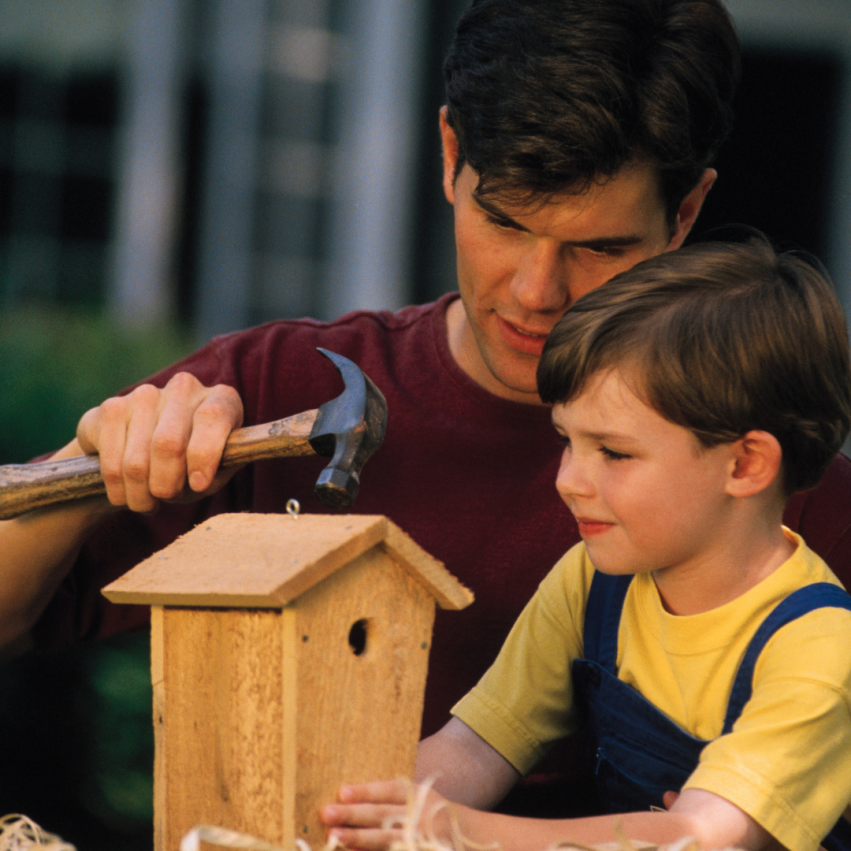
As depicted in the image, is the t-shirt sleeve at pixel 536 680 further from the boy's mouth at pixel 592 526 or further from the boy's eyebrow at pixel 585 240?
the boy's eyebrow at pixel 585 240

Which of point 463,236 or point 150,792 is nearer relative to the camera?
point 463,236

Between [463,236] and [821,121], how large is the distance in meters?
5.27

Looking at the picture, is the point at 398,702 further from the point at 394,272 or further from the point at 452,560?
the point at 394,272

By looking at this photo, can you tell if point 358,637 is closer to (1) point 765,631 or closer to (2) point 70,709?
(1) point 765,631

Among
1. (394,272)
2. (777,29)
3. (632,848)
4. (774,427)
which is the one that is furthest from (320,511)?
(777,29)

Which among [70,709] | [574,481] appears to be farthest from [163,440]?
[70,709]

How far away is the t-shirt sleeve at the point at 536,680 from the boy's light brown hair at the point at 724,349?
1.24 ft

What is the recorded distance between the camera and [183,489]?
1.86 metres

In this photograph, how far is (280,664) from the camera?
142 cm

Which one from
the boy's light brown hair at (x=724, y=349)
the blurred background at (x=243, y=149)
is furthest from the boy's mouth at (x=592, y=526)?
the blurred background at (x=243, y=149)

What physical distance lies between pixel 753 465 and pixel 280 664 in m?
0.78

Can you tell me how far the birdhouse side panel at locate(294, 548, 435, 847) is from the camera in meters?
1.45

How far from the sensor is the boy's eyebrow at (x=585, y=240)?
208cm

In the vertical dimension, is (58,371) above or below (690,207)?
below
